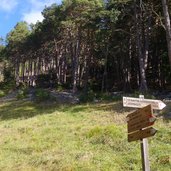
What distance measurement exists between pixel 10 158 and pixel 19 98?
73.6 feet

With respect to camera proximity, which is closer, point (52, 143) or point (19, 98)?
point (52, 143)

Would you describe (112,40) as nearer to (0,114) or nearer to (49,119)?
(0,114)

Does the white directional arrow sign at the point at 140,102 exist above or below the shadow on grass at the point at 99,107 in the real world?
above

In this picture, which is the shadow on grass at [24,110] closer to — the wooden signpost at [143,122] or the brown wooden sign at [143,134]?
the wooden signpost at [143,122]

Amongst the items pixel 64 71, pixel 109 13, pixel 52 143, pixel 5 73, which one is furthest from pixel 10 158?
pixel 5 73

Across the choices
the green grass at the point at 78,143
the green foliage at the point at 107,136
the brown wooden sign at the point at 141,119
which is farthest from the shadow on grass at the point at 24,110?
the brown wooden sign at the point at 141,119

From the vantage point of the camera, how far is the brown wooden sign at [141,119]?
25.4 feet

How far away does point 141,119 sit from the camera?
8062 millimetres

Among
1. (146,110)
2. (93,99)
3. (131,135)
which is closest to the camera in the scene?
(146,110)

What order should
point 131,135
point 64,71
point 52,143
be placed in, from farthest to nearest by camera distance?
point 64,71 → point 52,143 → point 131,135

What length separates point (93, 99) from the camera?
2805 centimetres

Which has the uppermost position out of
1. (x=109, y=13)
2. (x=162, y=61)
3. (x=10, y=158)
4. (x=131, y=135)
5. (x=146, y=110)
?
(x=109, y=13)

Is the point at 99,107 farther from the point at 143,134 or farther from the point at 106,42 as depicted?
the point at 143,134

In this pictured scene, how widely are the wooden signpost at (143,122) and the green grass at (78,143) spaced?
3533 mm
